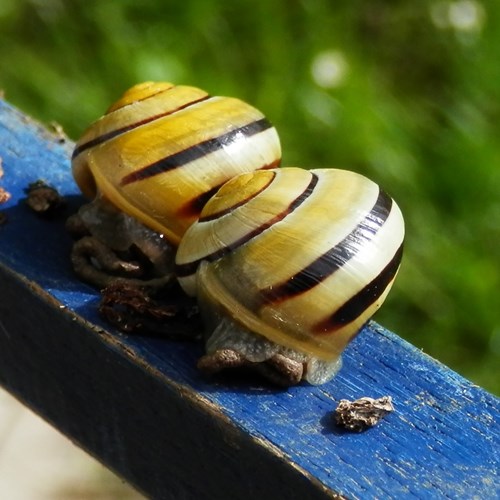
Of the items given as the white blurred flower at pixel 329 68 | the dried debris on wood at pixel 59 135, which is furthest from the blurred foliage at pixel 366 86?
the dried debris on wood at pixel 59 135

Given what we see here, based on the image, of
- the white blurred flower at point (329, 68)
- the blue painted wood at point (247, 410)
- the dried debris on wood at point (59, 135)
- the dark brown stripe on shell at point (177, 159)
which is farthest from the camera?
the white blurred flower at point (329, 68)

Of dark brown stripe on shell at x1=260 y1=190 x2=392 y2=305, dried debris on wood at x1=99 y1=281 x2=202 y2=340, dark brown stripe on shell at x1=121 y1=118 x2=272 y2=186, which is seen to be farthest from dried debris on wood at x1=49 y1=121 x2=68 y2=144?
dark brown stripe on shell at x1=260 y1=190 x2=392 y2=305

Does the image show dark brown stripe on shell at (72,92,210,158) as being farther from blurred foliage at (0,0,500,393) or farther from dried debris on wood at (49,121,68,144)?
blurred foliage at (0,0,500,393)

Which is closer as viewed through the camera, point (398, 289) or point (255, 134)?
point (255, 134)

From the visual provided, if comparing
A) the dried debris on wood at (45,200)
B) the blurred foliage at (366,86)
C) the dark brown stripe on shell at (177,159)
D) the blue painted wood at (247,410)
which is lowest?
the blurred foliage at (366,86)

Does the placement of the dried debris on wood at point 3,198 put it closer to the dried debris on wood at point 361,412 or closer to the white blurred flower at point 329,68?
the dried debris on wood at point 361,412

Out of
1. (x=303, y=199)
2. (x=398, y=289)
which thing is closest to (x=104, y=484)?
(x=398, y=289)

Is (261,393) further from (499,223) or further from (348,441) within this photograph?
(499,223)
